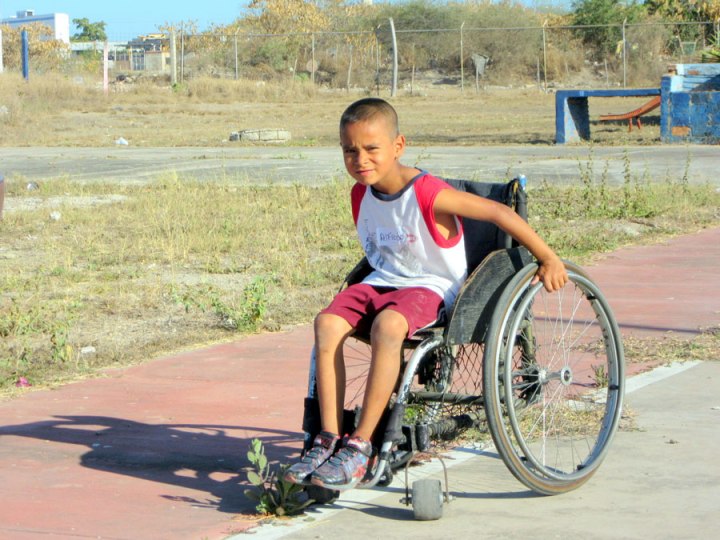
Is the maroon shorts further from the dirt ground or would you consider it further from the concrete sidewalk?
the dirt ground

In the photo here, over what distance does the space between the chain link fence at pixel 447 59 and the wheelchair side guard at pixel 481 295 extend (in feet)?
134

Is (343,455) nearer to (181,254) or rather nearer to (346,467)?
(346,467)

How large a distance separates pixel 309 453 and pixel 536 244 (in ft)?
3.66

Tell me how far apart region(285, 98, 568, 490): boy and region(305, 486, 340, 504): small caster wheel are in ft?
0.46

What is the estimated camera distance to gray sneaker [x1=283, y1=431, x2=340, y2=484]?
4.02 metres

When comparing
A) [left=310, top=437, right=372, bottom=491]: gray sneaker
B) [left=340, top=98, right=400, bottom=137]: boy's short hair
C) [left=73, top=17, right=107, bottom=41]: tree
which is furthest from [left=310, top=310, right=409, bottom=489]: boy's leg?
[left=73, top=17, right=107, bottom=41]: tree

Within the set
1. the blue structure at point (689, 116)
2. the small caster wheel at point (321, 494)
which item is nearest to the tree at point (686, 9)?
the blue structure at point (689, 116)

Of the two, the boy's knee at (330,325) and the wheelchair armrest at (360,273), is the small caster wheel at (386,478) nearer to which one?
the boy's knee at (330,325)

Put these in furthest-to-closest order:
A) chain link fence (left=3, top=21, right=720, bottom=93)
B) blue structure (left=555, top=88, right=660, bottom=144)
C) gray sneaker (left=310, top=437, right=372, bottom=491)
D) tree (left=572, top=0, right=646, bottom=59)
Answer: tree (left=572, top=0, right=646, bottom=59) → chain link fence (left=3, top=21, right=720, bottom=93) → blue structure (left=555, top=88, right=660, bottom=144) → gray sneaker (left=310, top=437, right=372, bottom=491)

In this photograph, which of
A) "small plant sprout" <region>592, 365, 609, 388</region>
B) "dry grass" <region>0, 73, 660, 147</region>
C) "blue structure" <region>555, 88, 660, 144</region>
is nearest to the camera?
"small plant sprout" <region>592, 365, 609, 388</region>

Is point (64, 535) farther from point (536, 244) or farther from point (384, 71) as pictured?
point (384, 71)

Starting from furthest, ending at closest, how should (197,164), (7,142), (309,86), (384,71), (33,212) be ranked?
(384,71) → (309,86) → (7,142) → (197,164) → (33,212)

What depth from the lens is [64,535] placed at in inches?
158

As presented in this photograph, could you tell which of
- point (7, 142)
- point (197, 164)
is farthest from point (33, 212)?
point (7, 142)
